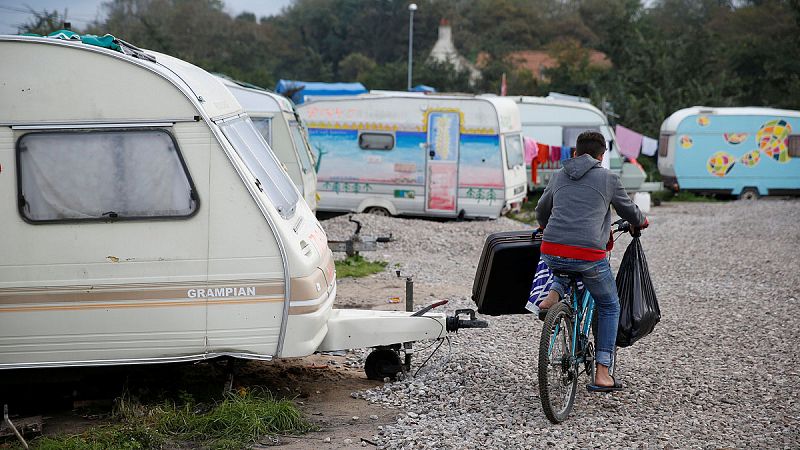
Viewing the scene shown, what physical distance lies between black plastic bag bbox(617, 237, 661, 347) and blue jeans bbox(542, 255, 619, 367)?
0.20 metres

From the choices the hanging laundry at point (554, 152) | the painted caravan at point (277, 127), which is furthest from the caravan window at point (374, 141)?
the hanging laundry at point (554, 152)

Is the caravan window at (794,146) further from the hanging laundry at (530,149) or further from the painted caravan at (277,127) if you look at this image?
the painted caravan at (277,127)

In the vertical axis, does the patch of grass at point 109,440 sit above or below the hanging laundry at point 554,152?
below

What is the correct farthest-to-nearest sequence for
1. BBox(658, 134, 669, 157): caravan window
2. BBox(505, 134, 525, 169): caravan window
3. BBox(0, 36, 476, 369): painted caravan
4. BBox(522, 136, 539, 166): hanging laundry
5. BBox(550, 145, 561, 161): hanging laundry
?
BBox(658, 134, 669, 157): caravan window
BBox(550, 145, 561, 161): hanging laundry
BBox(522, 136, 539, 166): hanging laundry
BBox(505, 134, 525, 169): caravan window
BBox(0, 36, 476, 369): painted caravan

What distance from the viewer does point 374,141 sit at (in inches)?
720

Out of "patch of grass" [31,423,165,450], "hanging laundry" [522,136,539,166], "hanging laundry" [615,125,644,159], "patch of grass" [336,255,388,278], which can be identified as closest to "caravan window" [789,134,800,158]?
"hanging laundry" [615,125,644,159]

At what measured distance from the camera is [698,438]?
581cm

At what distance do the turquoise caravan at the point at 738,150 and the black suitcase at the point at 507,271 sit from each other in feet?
63.8

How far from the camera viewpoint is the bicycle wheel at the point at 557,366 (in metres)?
5.77

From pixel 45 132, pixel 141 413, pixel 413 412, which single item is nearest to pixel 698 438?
pixel 413 412

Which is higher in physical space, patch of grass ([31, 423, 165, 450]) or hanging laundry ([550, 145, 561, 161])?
hanging laundry ([550, 145, 561, 161])

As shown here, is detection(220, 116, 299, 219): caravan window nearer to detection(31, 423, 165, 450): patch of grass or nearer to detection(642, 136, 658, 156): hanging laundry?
detection(31, 423, 165, 450): patch of grass

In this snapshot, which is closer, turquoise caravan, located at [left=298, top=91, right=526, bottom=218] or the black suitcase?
the black suitcase

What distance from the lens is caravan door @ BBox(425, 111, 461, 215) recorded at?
58.3 feet
